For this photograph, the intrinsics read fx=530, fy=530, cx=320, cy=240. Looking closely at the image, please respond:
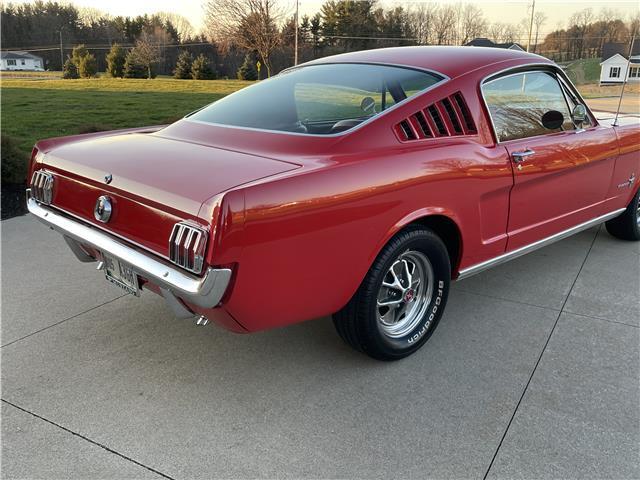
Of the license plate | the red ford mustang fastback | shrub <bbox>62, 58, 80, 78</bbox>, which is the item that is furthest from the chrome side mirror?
shrub <bbox>62, 58, 80, 78</bbox>

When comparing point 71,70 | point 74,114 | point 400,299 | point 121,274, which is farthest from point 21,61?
point 400,299

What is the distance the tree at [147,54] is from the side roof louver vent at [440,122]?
139 ft

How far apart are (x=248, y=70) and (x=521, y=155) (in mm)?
40650

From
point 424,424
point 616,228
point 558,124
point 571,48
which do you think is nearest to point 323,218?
point 424,424

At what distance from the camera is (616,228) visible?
5.01m

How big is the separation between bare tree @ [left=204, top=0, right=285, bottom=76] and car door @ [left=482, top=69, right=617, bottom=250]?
34580 mm

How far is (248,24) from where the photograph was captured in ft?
124

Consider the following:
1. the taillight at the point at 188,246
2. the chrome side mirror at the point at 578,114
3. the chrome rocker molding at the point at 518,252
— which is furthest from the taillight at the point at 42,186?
the chrome side mirror at the point at 578,114

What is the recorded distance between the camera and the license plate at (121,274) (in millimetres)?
2466

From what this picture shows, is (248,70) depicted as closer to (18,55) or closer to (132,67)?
(132,67)

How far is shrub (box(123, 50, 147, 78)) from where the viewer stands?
136 feet

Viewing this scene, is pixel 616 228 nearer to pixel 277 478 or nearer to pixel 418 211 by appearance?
pixel 418 211

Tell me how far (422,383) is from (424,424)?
33cm

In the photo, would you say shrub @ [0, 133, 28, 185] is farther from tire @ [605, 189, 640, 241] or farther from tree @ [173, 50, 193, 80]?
tree @ [173, 50, 193, 80]
